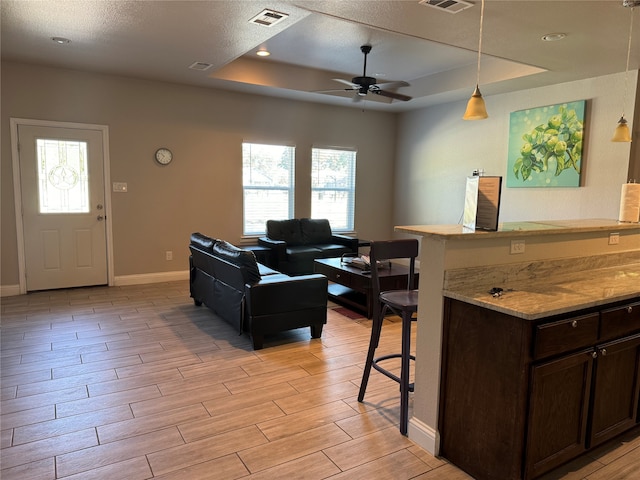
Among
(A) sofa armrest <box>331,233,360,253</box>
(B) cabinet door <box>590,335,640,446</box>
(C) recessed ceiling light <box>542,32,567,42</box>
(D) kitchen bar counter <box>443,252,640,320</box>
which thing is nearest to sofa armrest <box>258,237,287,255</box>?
(A) sofa armrest <box>331,233,360,253</box>

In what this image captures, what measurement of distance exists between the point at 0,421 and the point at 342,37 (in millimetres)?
4513

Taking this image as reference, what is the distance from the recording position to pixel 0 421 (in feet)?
8.32

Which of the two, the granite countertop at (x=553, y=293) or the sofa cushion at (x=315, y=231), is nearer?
the granite countertop at (x=553, y=293)

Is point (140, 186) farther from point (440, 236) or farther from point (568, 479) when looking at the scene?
point (568, 479)

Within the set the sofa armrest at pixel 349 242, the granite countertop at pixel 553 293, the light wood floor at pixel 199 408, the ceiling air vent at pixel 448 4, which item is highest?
the ceiling air vent at pixel 448 4

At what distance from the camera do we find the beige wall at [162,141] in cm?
530

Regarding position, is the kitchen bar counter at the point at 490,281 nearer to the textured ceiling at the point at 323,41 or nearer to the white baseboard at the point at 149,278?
the textured ceiling at the point at 323,41

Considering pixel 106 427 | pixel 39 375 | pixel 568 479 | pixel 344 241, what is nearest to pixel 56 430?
pixel 106 427

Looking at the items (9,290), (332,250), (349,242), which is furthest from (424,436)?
(9,290)

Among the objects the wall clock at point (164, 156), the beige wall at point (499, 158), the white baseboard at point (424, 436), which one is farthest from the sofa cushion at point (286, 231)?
the white baseboard at point (424, 436)

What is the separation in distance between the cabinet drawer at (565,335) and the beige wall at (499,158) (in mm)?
3723

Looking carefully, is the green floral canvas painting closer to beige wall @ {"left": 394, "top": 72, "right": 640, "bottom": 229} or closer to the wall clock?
beige wall @ {"left": 394, "top": 72, "right": 640, "bottom": 229}

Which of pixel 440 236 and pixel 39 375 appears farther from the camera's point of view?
pixel 39 375

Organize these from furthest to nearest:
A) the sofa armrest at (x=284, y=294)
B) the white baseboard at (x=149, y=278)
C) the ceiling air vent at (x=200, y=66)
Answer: the white baseboard at (x=149, y=278) → the ceiling air vent at (x=200, y=66) → the sofa armrest at (x=284, y=294)
